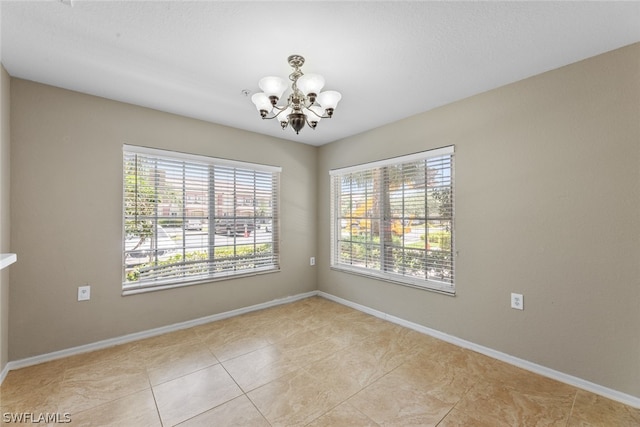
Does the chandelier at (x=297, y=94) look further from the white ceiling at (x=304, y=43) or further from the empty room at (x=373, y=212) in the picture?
the white ceiling at (x=304, y=43)

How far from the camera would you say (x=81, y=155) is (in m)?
2.54

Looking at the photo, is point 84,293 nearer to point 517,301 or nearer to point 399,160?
point 399,160

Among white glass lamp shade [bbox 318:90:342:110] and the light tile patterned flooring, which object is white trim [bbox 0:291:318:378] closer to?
the light tile patterned flooring

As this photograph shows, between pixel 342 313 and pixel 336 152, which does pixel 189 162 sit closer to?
pixel 336 152

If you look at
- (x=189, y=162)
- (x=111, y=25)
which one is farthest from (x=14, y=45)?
(x=189, y=162)

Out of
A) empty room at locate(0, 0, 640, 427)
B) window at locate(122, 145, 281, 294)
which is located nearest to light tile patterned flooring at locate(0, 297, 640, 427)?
empty room at locate(0, 0, 640, 427)

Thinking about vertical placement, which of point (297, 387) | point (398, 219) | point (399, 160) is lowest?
point (297, 387)

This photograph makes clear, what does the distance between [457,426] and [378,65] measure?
2.50m

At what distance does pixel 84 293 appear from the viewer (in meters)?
2.55

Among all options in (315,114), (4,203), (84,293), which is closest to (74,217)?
(4,203)

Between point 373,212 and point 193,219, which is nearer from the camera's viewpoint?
point 193,219

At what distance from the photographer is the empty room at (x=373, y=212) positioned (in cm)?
173

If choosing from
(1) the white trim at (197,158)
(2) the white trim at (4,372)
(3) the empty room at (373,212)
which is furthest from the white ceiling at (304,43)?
(2) the white trim at (4,372)

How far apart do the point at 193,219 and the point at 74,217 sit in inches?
41.5
